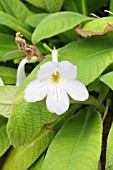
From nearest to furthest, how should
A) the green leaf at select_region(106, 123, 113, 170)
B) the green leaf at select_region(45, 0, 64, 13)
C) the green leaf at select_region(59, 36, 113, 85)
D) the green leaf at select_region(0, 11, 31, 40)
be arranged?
the green leaf at select_region(106, 123, 113, 170) < the green leaf at select_region(59, 36, 113, 85) < the green leaf at select_region(0, 11, 31, 40) < the green leaf at select_region(45, 0, 64, 13)

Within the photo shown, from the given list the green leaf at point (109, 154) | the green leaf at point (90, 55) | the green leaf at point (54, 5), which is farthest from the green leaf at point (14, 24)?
the green leaf at point (109, 154)

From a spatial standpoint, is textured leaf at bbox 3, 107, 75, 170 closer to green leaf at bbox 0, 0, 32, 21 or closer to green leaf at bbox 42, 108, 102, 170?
green leaf at bbox 42, 108, 102, 170

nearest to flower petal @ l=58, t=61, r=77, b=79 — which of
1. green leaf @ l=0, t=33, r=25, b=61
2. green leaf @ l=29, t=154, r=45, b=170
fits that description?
green leaf @ l=29, t=154, r=45, b=170

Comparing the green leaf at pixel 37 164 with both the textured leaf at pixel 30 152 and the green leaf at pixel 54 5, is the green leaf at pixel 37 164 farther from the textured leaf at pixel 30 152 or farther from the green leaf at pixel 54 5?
the green leaf at pixel 54 5

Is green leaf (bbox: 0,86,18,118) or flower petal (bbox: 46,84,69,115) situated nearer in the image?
flower petal (bbox: 46,84,69,115)

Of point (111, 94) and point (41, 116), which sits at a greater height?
point (41, 116)

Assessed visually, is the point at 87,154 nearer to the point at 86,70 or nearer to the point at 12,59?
the point at 86,70

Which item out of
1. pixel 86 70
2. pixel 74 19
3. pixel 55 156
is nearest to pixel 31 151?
pixel 55 156
